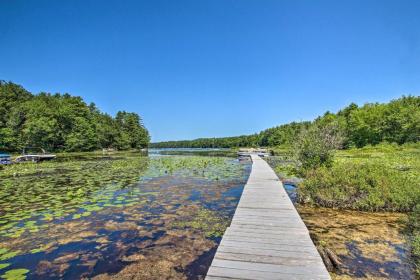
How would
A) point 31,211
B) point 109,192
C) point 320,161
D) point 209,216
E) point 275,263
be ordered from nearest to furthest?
1. point 275,263
2. point 209,216
3. point 31,211
4. point 109,192
5. point 320,161

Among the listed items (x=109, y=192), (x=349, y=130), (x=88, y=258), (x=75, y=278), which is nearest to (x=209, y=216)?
(x=88, y=258)

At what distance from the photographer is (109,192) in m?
12.4

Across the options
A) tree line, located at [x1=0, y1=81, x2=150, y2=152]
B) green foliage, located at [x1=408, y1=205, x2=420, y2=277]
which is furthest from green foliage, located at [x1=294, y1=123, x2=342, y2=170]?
tree line, located at [x1=0, y1=81, x2=150, y2=152]

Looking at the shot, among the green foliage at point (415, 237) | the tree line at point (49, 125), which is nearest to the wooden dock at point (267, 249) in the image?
the green foliage at point (415, 237)

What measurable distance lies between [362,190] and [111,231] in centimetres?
813

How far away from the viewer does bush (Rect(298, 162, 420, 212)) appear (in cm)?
847

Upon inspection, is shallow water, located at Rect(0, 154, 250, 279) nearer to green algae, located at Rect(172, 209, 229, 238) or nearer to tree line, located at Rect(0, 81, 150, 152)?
green algae, located at Rect(172, 209, 229, 238)

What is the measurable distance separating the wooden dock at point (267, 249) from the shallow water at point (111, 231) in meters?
0.83

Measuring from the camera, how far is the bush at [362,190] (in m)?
8.47

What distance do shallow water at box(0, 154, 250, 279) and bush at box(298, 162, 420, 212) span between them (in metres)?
3.16

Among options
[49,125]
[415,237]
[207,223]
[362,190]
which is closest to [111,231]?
[207,223]

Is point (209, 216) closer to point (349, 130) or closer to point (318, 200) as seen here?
point (318, 200)

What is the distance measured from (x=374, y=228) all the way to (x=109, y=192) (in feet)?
34.1

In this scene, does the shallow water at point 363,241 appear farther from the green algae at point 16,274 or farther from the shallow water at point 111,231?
the green algae at point 16,274
